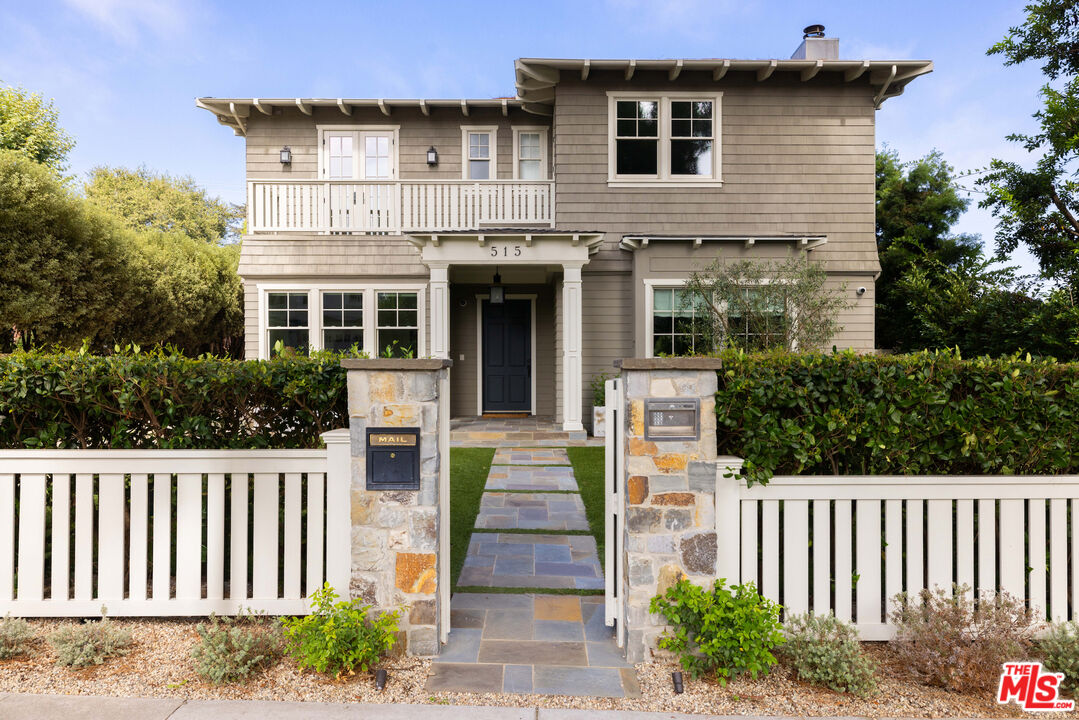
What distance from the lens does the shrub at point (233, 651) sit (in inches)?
92.2

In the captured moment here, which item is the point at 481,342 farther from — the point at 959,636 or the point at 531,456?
the point at 959,636

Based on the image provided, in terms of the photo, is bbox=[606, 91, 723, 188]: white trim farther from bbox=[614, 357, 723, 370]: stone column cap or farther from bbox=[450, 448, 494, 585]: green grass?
bbox=[614, 357, 723, 370]: stone column cap

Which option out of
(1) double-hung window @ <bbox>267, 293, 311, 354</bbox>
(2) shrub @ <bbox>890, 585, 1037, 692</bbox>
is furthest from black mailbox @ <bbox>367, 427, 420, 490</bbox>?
(1) double-hung window @ <bbox>267, 293, 311, 354</bbox>

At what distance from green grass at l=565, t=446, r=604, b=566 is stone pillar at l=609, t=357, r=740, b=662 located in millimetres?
1327

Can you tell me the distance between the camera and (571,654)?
8.62ft

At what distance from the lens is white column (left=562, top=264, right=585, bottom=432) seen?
858 cm

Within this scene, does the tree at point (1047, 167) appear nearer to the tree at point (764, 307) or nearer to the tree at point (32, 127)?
the tree at point (764, 307)

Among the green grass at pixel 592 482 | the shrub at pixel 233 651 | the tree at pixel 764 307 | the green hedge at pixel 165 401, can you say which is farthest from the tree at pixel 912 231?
the shrub at pixel 233 651

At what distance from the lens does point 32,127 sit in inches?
617

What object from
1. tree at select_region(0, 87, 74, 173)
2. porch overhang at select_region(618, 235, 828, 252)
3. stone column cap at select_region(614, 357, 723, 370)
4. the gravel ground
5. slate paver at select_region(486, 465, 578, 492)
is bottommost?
the gravel ground

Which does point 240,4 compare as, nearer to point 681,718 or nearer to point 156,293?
point 156,293

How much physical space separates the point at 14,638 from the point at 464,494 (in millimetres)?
3343

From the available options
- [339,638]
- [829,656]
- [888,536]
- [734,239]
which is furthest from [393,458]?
[734,239]

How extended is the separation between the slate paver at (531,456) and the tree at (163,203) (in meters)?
24.6
